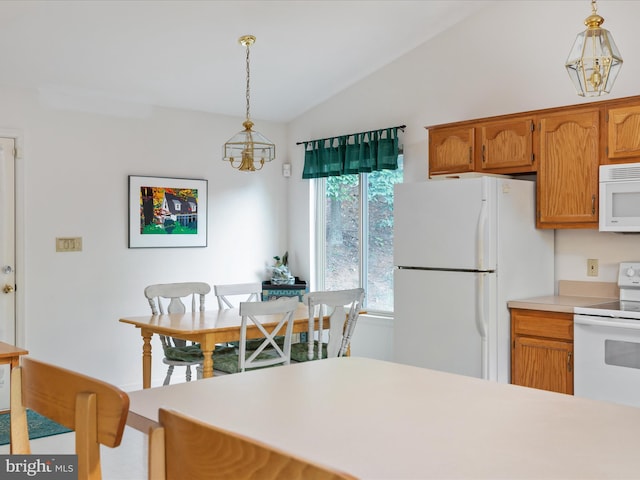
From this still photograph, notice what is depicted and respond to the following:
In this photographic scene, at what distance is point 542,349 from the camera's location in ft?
12.6

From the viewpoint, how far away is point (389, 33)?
4.90 m

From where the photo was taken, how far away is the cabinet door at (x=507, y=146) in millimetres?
4129

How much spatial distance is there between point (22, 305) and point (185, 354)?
146 centimetres

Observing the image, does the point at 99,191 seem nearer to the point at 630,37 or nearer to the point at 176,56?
the point at 176,56

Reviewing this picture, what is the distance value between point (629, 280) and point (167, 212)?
3604mm

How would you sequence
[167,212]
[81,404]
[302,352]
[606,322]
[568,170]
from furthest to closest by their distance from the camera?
[167,212], [302,352], [568,170], [606,322], [81,404]

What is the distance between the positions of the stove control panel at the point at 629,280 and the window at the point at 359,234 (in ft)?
6.49

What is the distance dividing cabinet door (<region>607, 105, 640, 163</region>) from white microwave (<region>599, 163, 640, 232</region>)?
63 mm

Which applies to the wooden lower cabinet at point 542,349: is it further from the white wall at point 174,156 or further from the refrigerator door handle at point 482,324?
the white wall at point 174,156

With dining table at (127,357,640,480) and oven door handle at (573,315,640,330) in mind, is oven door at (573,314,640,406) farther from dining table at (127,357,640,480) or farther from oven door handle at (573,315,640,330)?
dining table at (127,357,640,480)

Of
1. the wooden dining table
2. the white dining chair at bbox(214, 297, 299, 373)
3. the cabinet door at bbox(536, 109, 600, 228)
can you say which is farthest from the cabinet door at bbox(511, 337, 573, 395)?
the white dining chair at bbox(214, 297, 299, 373)

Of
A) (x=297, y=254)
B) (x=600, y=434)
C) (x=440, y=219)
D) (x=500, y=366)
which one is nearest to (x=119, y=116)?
(x=297, y=254)

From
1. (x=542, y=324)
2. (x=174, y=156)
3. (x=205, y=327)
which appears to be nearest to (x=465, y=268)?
(x=542, y=324)

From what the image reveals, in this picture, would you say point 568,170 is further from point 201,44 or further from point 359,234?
point 201,44
